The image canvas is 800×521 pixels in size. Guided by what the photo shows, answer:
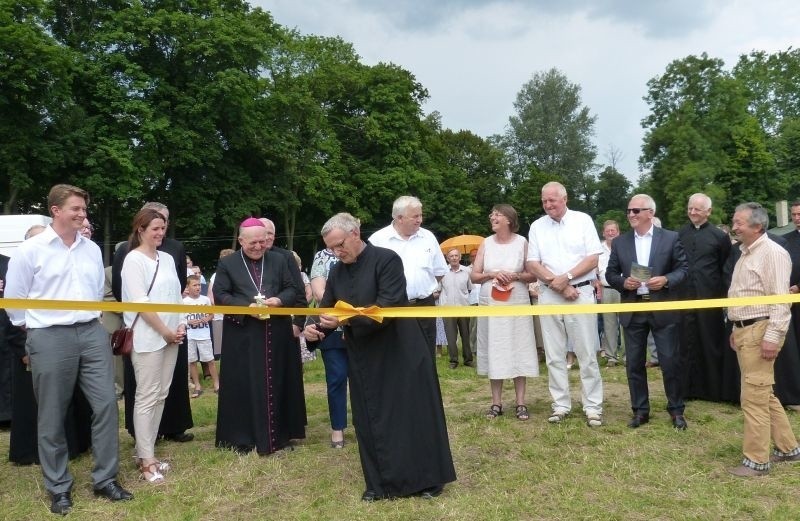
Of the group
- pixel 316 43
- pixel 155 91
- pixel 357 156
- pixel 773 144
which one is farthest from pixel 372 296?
pixel 773 144

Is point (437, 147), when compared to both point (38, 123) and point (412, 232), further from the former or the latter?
point (412, 232)

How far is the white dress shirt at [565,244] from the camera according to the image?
6.53m

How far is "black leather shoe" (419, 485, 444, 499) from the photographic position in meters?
4.61

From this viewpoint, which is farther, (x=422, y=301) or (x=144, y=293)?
(x=422, y=301)

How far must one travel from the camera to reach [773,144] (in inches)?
1999

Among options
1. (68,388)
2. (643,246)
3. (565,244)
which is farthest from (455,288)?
(68,388)

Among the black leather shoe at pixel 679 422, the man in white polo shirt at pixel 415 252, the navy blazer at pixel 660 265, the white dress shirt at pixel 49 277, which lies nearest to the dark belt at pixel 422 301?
the man in white polo shirt at pixel 415 252

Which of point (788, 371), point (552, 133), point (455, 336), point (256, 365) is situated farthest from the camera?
point (552, 133)

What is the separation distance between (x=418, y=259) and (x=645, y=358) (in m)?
2.27

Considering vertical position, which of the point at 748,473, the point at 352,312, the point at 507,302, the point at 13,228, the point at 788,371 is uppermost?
the point at 13,228

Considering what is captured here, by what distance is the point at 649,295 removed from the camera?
20.8ft

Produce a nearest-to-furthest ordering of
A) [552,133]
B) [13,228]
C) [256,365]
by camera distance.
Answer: [256,365]
[13,228]
[552,133]

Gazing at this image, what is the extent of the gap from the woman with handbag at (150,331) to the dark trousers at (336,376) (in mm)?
1335

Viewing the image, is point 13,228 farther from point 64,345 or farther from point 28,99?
point 28,99
